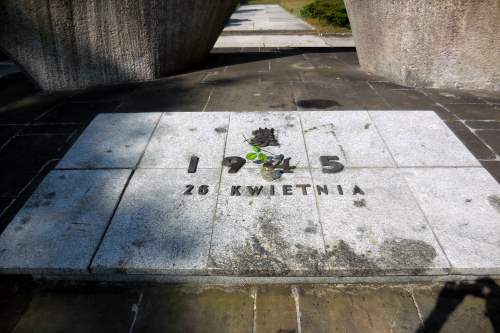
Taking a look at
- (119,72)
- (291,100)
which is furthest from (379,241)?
(119,72)

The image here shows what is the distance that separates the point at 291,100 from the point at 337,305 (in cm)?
363

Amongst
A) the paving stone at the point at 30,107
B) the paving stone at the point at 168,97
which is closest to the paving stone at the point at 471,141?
the paving stone at the point at 168,97

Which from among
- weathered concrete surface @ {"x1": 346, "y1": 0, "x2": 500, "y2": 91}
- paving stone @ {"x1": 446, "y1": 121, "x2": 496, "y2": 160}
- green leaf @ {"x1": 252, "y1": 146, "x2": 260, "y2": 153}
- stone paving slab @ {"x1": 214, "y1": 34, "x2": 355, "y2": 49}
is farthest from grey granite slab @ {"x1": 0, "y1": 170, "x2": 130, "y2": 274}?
stone paving slab @ {"x1": 214, "y1": 34, "x2": 355, "y2": 49}

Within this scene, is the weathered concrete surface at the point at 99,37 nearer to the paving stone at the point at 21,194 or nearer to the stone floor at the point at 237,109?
the stone floor at the point at 237,109

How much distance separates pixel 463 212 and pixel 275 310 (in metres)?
1.92

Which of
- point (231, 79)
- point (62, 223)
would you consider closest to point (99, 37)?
point (231, 79)

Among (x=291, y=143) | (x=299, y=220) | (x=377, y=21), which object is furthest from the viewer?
(x=377, y=21)

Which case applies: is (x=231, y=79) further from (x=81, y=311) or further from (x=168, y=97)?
(x=81, y=311)

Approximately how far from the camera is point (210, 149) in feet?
13.0

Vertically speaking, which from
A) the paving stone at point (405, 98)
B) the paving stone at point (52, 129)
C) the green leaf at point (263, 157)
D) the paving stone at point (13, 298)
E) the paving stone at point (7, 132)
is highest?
the paving stone at point (405, 98)

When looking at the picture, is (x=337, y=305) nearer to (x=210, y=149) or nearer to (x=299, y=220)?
(x=299, y=220)

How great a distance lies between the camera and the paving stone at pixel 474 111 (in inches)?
189

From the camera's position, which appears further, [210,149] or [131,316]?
[210,149]

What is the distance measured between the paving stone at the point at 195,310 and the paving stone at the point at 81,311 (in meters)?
0.13
